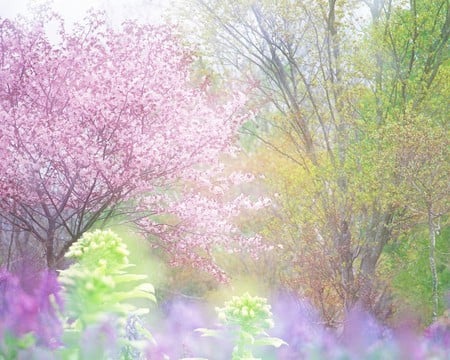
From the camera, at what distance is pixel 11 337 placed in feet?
5.78

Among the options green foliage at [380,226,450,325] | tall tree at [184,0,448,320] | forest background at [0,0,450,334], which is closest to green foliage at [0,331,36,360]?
forest background at [0,0,450,334]

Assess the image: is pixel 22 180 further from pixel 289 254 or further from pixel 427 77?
pixel 427 77

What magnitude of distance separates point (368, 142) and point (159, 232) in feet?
14.3

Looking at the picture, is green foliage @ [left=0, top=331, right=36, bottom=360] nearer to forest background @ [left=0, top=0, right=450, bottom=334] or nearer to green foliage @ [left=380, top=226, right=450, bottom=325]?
forest background @ [left=0, top=0, right=450, bottom=334]

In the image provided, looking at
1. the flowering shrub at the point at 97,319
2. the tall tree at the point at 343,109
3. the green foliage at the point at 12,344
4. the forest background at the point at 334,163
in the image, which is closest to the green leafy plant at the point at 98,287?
the flowering shrub at the point at 97,319

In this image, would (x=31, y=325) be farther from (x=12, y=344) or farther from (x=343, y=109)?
(x=343, y=109)

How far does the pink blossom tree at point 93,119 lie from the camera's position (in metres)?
6.57

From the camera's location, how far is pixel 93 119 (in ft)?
21.6

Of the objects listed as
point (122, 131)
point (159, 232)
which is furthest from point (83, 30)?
point (159, 232)

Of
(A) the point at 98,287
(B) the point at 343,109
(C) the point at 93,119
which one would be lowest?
(A) the point at 98,287

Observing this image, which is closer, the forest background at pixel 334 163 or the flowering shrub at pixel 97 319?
the flowering shrub at pixel 97 319

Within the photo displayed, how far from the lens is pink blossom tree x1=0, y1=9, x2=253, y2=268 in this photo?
21.6 ft

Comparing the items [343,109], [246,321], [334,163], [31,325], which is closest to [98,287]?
[31,325]

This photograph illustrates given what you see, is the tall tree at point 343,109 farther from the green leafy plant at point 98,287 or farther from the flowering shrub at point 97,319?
the green leafy plant at point 98,287
